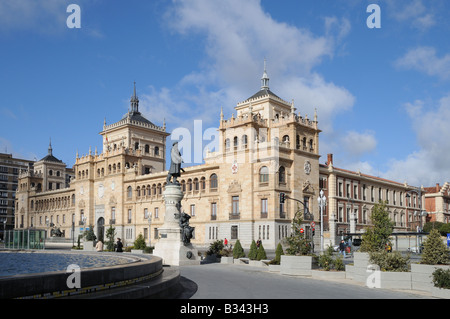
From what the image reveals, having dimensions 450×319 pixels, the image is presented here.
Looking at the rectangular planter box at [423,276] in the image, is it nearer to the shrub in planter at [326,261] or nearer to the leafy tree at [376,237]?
the leafy tree at [376,237]

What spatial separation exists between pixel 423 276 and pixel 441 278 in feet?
5.18

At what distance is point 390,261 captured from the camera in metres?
16.8

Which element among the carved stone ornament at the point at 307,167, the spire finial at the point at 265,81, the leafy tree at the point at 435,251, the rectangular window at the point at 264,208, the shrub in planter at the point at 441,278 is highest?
the spire finial at the point at 265,81

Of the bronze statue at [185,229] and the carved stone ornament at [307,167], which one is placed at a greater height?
the carved stone ornament at [307,167]

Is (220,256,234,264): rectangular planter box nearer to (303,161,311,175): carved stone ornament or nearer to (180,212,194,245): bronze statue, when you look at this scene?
(180,212,194,245): bronze statue

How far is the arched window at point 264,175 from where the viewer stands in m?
48.9

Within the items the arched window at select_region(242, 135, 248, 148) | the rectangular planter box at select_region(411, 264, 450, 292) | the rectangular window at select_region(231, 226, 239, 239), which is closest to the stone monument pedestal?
the rectangular planter box at select_region(411, 264, 450, 292)

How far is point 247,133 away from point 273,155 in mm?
5030

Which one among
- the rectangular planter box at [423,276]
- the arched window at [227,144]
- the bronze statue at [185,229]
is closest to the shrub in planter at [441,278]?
the rectangular planter box at [423,276]

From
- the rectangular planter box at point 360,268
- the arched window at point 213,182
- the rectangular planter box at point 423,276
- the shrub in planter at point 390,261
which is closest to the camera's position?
the rectangular planter box at point 423,276

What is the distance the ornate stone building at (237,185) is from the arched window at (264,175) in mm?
105

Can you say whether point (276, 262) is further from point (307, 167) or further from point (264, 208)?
point (307, 167)

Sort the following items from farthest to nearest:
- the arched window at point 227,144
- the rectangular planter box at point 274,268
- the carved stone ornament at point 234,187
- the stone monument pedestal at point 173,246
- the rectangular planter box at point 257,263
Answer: the arched window at point 227,144 < the carved stone ornament at point 234,187 < the rectangular planter box at point 257,263 < the stone monument pedestal at point 173,246 < the rectangular planter box at point 274,268
